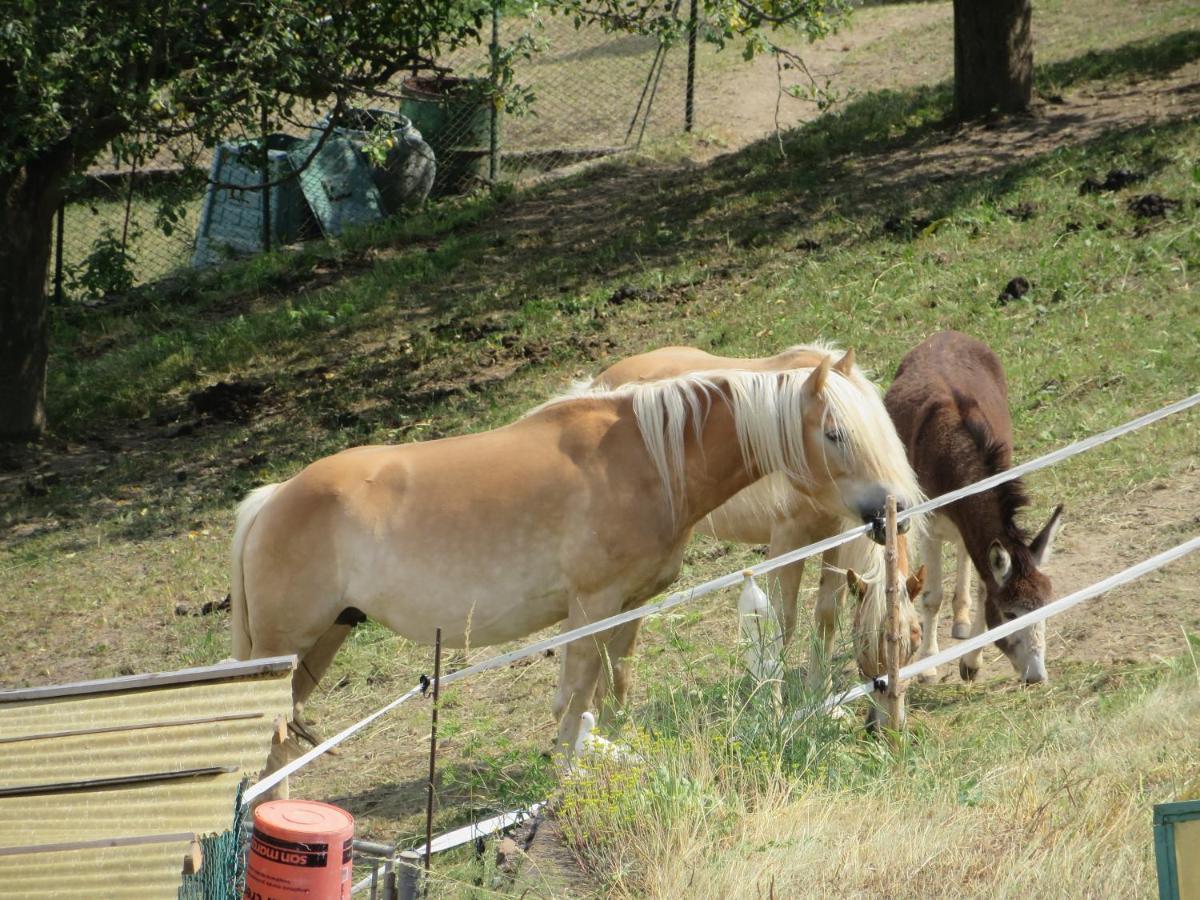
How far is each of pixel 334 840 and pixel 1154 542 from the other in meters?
5.19

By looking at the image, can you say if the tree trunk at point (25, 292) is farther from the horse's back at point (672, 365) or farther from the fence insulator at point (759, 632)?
the fence insulator at point (759, 632)

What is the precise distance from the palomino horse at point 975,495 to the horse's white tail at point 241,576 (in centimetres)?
326

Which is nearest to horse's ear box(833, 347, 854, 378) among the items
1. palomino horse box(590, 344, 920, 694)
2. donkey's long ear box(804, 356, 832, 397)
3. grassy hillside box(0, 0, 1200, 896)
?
palomino horse box(590, 344, 920, 694)

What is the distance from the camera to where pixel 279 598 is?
572 cm

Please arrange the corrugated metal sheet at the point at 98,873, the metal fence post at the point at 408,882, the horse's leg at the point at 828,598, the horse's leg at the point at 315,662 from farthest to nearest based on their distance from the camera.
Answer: the horse's leg at the point at 828,598, the horse's leg at the point at 315,662, the metal fence post at the point at 408,882, the corrugated metal sheet at the point at 98,873

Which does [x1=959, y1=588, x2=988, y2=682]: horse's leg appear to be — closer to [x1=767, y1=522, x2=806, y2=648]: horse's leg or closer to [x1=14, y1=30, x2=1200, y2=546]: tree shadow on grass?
[x1=767, y1=522, x2=806, y2=648]: horse's leg

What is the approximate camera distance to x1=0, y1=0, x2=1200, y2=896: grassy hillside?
4375 millimetres

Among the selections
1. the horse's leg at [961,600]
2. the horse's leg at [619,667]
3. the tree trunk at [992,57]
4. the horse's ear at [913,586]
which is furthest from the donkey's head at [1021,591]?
the tree trunk at [992,57]

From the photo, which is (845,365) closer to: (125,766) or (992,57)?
(125,766)

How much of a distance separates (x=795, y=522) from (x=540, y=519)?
5.05ft

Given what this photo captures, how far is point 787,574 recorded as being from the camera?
6.78 metres

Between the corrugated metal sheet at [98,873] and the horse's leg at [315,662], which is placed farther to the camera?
the horse's leg at [315,662]

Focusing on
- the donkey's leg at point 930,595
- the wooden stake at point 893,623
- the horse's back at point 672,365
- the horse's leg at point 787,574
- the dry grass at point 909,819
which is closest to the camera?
the dry grass at point 909,819

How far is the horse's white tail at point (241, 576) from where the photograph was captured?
5879 mm
